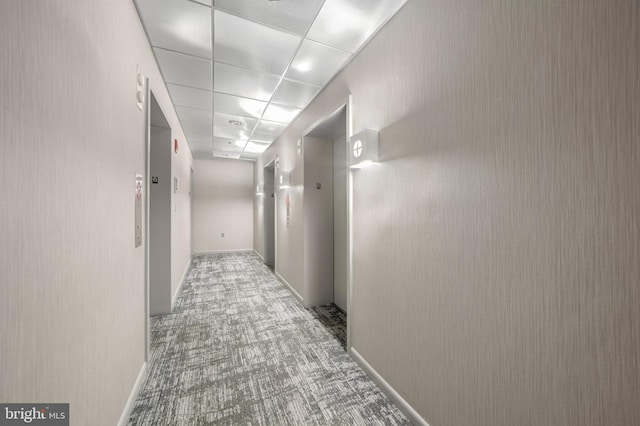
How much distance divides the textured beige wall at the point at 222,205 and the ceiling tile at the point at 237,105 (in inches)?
159

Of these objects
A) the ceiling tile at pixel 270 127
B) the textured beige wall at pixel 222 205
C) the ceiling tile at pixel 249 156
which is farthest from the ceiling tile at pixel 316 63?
the textured beige wall at pixel 222 205

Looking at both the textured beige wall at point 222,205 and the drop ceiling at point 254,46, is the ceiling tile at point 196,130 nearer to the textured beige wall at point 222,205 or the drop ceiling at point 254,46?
the drop ceiling at point 254,46

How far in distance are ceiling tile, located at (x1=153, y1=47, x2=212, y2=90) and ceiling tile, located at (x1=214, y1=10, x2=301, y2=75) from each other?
257 millimetres

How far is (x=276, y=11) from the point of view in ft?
5.86

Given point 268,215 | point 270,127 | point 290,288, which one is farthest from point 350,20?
point 268,215

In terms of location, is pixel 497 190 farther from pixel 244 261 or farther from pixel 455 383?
pixel 244 261

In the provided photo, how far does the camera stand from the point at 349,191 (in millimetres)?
2371

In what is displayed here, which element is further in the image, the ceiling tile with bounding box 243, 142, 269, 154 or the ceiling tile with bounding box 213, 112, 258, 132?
the ceiling tile with bounding box 243, 142, 269, 154

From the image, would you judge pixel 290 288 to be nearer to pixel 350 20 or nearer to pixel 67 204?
pixel 67 204

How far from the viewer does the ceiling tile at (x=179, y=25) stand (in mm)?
1757

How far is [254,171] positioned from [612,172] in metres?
7.45

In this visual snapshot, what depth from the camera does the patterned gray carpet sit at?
168 cm

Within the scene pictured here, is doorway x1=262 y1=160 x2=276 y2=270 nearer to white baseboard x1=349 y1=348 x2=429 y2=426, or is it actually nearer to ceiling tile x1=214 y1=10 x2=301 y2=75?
ceiling tile x1=214 y1=10 x2=301 y2=75
